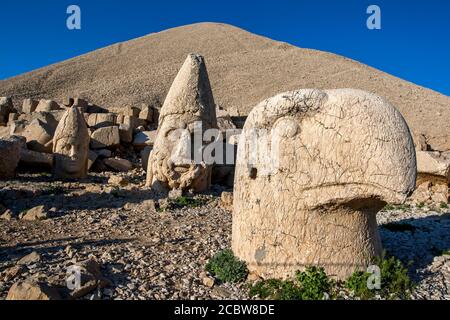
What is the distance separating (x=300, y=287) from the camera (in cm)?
408

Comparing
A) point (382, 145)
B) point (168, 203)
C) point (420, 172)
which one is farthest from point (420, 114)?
point (382, 145)

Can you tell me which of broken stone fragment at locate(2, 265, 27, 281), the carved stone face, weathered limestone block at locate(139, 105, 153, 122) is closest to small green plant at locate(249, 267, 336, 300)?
broken stone fragment at locate(2, 265, 27, 281)

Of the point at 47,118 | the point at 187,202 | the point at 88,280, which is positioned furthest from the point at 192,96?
the point at 47,118

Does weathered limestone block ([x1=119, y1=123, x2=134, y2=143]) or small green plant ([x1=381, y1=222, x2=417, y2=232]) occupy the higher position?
weathered limestone block ([x1=119, y1=123, x2=134, y2=143])

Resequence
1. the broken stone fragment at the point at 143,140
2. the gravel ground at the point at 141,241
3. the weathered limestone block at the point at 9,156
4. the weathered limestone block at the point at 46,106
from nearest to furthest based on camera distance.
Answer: the gravel ground at the point at 141,241
the weathered limestone block at the point at 9,156
the broken stone fragment at the point at 143,140
the weathered limestone block at the point at 46,106

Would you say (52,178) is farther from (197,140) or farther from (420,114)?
(420,114)

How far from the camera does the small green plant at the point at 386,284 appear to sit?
4.07 m

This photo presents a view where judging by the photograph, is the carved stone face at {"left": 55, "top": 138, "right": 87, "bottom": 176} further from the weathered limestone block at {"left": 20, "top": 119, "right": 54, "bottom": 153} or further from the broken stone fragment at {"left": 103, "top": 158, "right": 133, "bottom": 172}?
the weathered limestone block at {"left": 20, "top": 119, "right": 54, "bottom": 153}

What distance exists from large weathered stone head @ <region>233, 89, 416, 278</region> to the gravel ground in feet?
2.12

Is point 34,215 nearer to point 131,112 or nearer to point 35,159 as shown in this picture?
point 35,159

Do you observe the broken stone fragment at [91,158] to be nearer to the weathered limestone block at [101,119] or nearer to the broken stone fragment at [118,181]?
the broken stone fragment at [118,181]

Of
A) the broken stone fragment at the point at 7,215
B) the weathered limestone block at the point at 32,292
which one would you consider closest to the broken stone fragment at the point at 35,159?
the broken stone fragment at the point at 7,215

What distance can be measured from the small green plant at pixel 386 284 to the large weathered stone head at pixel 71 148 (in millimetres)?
8576

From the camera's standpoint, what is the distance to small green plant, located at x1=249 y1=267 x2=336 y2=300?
397 cm
